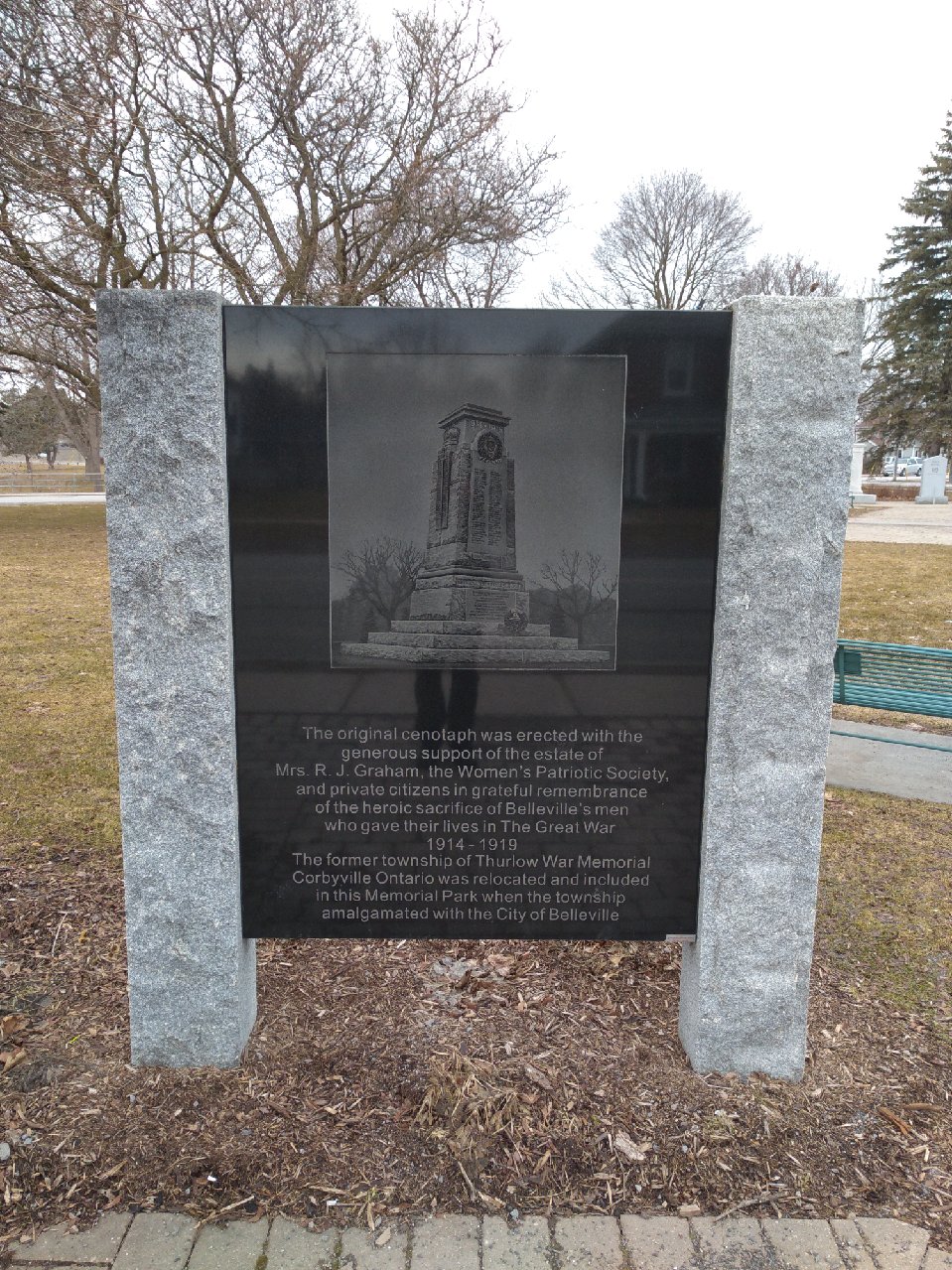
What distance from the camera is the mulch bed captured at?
2.44 metres

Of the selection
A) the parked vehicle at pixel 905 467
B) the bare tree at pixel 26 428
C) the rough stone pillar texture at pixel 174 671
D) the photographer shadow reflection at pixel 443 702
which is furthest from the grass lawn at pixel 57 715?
the parked vehicle at pixel 905 467

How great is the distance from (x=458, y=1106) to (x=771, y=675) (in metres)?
1.65

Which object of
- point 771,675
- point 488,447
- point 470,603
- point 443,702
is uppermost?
point 488,447

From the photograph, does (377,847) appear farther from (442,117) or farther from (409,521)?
(442,117)

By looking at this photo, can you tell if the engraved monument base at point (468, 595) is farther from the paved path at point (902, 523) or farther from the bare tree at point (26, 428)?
the bare tree at point (26, 428)

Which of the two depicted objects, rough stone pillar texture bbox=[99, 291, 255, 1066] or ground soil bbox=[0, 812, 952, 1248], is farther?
rough stone pillar texture bbox=[99, 291, 255, 1066]

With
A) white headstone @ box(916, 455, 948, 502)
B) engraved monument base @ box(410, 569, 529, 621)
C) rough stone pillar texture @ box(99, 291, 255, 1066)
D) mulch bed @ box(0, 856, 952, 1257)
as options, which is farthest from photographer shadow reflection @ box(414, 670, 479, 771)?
white headstone @ box(916, 455, 948, 502)

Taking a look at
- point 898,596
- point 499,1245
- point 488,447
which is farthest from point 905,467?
point 499,1245

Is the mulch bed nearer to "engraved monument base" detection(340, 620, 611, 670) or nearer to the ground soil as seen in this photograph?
the ground soil

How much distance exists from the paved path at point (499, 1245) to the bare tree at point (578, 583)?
66.7 inches

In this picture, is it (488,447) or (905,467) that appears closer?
(488,447)

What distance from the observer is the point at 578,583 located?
2.69 metres

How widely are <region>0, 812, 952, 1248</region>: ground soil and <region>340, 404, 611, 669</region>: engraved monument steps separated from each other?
1.38 meters

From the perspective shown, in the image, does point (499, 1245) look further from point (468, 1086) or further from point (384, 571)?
point (384, 571)
